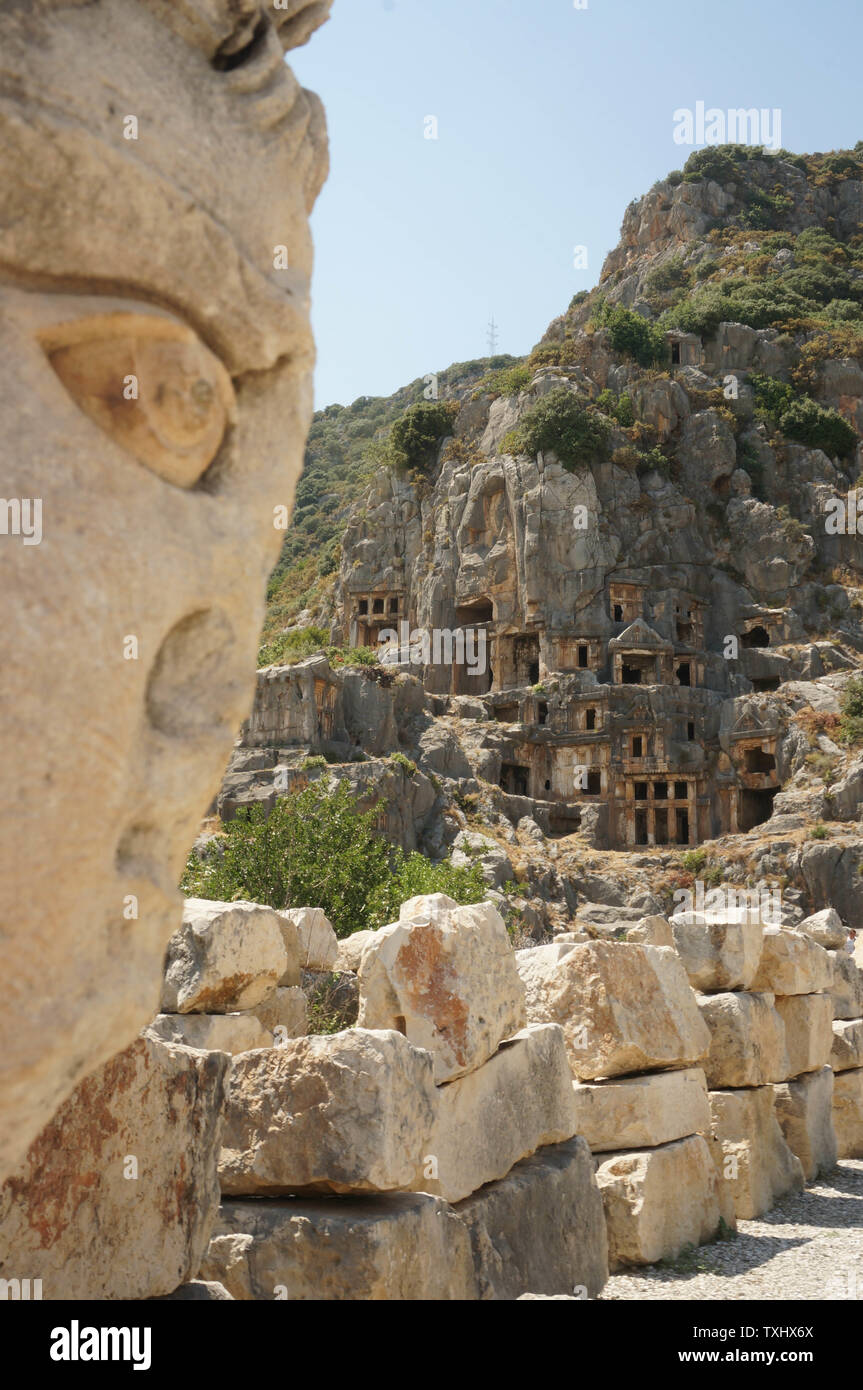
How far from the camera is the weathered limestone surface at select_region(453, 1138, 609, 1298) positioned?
413 centimetres

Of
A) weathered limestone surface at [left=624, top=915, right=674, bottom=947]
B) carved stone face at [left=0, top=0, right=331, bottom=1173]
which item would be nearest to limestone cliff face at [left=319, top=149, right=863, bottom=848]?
weathered limestone surface at [left=624, top=915, right=674, bottom=947]

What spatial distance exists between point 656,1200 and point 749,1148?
6.64 ft

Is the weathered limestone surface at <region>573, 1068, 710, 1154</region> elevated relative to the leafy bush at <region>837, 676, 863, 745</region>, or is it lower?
lower

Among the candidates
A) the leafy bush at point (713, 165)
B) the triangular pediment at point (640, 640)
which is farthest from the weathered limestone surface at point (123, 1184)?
the leafy bush at point (713, 165)

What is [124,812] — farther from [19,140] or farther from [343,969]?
[343,969]

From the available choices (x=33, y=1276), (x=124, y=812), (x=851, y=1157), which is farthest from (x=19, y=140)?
(x=851, y=1157)

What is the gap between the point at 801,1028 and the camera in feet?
30.9

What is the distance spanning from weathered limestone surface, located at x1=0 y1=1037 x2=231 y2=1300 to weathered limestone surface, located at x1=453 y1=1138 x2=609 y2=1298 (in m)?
1.46

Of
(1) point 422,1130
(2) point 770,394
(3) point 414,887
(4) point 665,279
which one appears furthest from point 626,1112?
(4) point 665,279

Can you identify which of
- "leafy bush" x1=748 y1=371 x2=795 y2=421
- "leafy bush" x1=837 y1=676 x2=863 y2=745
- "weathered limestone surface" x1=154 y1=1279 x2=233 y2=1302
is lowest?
"weathered limestone surface" x1=154 y1=1279 x2=233 y2=1302

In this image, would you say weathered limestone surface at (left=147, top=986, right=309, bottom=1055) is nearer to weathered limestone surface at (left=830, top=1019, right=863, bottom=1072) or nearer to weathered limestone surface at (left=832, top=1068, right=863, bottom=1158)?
weathered limestone surface at (left=830, top=1019, right=863, bottom=1072)

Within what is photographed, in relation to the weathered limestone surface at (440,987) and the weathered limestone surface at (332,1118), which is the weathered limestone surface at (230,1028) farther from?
the weathered limestone surface at (332,1118)

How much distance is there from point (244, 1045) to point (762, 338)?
56.9m

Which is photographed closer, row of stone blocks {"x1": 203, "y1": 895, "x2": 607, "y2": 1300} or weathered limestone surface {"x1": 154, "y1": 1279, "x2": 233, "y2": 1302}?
weathered limestone surface {"x1": 154, "y1": 1279, "x2": 233, "y2": 1302}
